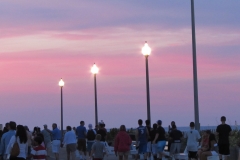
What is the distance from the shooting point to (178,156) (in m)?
28.9

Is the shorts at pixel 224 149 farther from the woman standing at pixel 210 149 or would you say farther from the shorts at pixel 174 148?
the shorts at pixel 174 148

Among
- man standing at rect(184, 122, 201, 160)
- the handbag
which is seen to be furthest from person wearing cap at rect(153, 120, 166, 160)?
the handbag

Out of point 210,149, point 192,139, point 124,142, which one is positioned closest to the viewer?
point 210,149

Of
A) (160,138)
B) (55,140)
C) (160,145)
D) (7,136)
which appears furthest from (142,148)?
(7,136)

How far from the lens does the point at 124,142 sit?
25.9 metres

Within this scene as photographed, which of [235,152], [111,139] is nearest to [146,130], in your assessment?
[235,152]

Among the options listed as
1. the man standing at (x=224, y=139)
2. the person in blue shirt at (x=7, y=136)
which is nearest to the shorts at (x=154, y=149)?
the man standing at (x=224, y=139)

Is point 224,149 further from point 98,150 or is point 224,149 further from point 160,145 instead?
point 98,150

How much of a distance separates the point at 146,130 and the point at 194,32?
4.79 metres

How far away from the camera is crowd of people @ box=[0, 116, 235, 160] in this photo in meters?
18.9

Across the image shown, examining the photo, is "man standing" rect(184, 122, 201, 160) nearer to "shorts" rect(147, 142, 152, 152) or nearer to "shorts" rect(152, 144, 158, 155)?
"shorts" rect(152, 144, 158, 155)

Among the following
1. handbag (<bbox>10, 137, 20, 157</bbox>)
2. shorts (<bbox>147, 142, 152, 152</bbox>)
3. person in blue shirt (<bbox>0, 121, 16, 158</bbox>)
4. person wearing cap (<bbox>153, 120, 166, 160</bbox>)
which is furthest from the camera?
shorts (<bbox>147, 142, 152, 152</bbox>)

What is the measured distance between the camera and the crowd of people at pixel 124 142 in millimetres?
18891

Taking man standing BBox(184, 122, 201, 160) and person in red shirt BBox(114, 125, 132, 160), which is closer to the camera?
person in red shirt BBox(114, 125, 132, 160)
